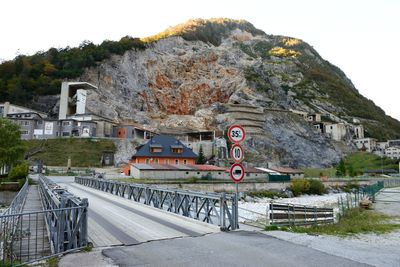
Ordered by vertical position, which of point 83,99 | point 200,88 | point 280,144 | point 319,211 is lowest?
point 319,211

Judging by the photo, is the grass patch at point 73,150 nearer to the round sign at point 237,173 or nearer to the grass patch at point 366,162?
the round sign at point 237,173

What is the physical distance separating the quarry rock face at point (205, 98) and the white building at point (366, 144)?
21962 mm

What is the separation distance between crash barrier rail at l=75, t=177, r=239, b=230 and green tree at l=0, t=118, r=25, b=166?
27.2m

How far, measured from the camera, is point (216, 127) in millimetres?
91625

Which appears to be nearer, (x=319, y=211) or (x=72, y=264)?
(x=72, y=264)

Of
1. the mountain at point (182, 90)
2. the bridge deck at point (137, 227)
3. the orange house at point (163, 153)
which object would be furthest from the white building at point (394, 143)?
the bridge deck at point (137, 227)

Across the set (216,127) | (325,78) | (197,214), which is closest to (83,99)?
(216,127)

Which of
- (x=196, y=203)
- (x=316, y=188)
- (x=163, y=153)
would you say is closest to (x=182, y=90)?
(x=163, y=153)

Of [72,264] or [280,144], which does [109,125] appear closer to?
[280,144]

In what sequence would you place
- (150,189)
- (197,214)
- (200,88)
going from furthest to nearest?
1. (200,88)
2. (150,189)
3. (197,214)

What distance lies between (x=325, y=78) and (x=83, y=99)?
5336 inches

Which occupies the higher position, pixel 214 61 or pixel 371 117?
pixel 214 61

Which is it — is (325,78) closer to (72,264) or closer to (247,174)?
(247,174)

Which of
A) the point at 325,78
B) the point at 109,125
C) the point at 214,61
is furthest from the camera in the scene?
the point at 325,78
